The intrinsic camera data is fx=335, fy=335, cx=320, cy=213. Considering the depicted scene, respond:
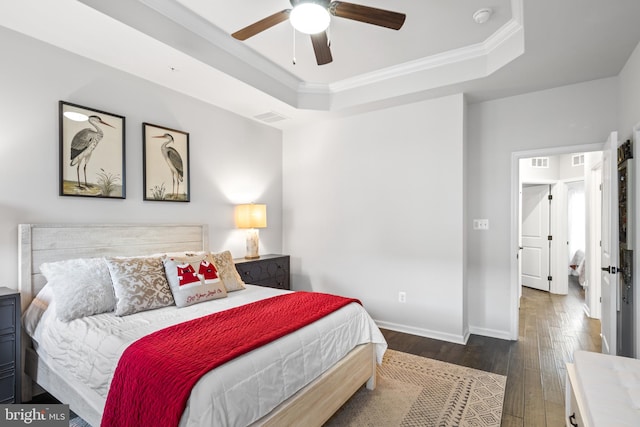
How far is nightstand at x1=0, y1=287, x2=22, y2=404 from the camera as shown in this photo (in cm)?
203

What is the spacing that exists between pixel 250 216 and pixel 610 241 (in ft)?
11.1

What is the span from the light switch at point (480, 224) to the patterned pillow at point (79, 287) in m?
3.58

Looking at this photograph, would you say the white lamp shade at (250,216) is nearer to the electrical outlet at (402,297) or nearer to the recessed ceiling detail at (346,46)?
the recessed ceiling detail at (346,46)

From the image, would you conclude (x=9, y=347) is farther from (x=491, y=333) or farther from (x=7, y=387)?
(x=491, y=333)

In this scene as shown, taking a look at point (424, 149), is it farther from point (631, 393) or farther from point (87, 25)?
point (87, 25)

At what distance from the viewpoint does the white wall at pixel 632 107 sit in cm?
247

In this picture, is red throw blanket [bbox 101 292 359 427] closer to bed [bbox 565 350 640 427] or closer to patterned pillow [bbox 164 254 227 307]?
patterned pillow [bbox 164 254 227 307]

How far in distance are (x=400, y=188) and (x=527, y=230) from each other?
12.6ft

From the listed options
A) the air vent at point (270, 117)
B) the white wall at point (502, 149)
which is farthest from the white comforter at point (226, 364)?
the air vent at point (270, 117)

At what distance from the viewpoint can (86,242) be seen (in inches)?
105

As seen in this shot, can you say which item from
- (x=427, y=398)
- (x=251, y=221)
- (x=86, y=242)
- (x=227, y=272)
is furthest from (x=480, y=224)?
(x=86, y=242)

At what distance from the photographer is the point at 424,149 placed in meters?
3.73

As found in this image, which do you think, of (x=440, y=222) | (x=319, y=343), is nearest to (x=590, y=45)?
(x=440, y=222)

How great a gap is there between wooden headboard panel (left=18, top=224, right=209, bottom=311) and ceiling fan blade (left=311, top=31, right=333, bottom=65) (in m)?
2.13
